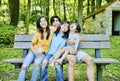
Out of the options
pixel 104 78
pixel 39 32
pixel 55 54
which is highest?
pixel 39 32

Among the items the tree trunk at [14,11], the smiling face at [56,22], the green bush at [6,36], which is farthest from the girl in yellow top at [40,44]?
the tree trunk at [14,11]

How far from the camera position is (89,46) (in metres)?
7.37

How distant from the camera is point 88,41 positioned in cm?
748

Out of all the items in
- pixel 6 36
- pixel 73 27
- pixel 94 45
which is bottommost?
pixel 6 36

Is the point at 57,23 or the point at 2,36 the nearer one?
the point at 57,23

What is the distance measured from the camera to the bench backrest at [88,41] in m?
7.32

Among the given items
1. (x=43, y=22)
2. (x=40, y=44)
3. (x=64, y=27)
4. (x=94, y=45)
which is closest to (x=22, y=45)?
(x=40, y=44)

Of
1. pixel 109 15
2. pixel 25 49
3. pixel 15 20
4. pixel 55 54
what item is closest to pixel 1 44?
pixel 15 20

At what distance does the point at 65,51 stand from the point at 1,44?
8989 mm

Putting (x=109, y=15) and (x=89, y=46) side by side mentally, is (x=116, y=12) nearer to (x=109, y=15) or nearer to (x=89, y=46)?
(x=109, y=15)

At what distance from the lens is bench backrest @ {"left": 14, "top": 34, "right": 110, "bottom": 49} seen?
7.32 meters

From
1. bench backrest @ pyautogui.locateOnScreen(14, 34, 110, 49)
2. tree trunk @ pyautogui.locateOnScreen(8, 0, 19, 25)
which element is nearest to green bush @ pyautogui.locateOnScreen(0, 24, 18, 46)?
tree trunk @ pyautogui.locateOnScreen(8, 0, 19, 25)

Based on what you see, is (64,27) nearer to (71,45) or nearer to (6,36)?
(71,45)

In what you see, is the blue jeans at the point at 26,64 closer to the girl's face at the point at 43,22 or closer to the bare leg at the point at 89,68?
the girl's face at the point at 43,22
